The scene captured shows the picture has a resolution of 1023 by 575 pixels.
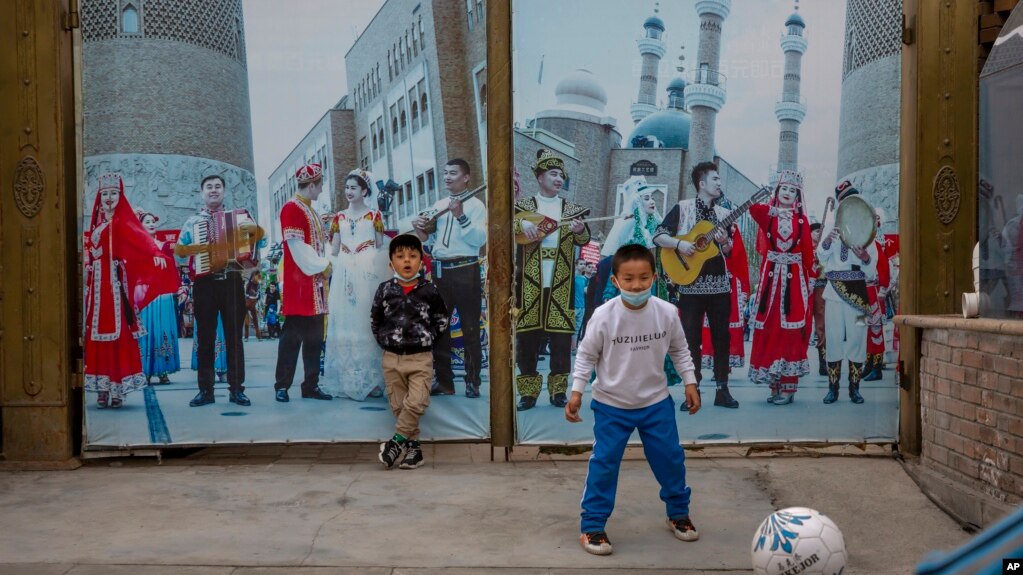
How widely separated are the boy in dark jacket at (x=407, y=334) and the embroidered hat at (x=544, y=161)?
0.95 metres

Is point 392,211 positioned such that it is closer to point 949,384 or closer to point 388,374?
point 388,374

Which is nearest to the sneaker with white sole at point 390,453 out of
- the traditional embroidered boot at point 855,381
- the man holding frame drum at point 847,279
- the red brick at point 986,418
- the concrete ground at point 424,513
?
the concrete ground at point 424,513

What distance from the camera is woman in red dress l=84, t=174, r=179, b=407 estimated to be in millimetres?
6051

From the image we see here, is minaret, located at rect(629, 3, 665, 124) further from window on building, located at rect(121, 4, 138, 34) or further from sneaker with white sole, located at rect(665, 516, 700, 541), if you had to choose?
window on building, located at rect(121, 4, 138, 34)

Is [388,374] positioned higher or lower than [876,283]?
lower

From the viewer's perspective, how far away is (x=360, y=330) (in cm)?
618

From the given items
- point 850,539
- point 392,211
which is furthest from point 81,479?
point 850,539

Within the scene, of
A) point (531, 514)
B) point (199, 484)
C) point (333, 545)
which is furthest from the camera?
point (199, 484)

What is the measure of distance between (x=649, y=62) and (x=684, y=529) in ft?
10.3

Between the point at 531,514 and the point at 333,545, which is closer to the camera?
the point at 333,545

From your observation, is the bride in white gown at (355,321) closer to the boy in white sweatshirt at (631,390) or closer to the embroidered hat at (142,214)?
the embroidered hat at (142,214)

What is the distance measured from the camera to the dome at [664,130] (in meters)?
6.15

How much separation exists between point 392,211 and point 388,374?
3.64ft

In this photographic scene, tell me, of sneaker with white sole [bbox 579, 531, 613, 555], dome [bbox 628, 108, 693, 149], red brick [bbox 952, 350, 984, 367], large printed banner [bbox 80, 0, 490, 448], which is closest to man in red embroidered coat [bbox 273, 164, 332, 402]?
large printed banner [bbox 80, 0, 490, 448]
